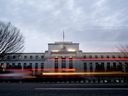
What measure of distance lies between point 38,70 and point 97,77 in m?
8.13

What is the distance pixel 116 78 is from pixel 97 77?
256 centimetres

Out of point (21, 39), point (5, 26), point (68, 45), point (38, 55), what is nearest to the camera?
point (5, 26)

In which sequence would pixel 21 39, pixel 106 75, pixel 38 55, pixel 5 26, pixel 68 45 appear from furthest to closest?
pixel 38 55 → pixel 68 45 → pixel 21 39 → pixel 5 26 → pixel 106 75

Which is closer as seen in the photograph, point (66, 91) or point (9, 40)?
point (66, 91)

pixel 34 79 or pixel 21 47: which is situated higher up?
pixel 21 47

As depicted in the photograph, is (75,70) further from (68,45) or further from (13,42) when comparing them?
(68,45)

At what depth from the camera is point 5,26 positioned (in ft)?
113

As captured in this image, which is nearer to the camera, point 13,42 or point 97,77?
point 97,77

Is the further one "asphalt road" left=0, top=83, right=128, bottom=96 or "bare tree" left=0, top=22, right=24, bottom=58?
"bare tree" left=0, top=22, right=24, bottom=58

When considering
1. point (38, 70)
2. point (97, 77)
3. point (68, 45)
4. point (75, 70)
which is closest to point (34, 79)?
point (38, 70)

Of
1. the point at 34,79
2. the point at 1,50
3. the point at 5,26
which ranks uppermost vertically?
the point at 5,26

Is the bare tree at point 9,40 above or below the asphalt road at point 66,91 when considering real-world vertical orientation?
above

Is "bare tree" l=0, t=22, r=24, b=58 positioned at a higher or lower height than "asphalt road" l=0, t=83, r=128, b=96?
higher

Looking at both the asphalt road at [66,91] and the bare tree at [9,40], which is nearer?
the asphalt road at [66,91]
